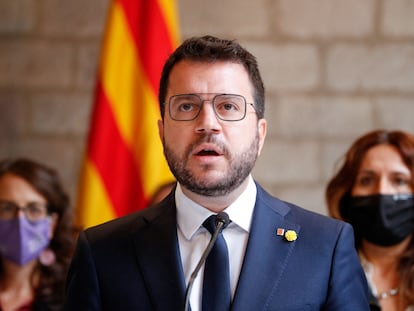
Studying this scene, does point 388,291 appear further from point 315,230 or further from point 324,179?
point 324,179

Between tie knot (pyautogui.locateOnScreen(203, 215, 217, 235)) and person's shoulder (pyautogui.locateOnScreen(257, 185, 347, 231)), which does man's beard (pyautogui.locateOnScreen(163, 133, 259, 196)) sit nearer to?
tie knot (pyautogui.locateOnScreen(203, 215, 217, 235))

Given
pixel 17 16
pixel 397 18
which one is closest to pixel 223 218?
pixel 397 18

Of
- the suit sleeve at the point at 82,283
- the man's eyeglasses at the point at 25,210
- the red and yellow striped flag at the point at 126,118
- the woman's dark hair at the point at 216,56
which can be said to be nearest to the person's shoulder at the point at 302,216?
the woman's dark hair at the point at 216,56

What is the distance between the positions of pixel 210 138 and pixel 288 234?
0.33 metres

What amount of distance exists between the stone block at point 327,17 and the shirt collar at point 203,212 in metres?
2.61

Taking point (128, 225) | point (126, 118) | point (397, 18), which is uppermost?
point (397, 18)

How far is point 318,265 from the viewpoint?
6.07ft

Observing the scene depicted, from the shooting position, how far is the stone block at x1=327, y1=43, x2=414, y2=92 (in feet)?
14.3

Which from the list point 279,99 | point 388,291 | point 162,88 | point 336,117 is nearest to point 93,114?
point 279,99

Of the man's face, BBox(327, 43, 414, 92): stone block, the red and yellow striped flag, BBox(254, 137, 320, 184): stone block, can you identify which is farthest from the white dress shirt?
BBox(327, 43, 414, 92): stone block

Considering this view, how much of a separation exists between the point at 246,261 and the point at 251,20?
109 inches

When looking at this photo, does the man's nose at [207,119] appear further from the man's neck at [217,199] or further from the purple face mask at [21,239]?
the purple face mask at [21,239]

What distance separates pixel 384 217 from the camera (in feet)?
9.57

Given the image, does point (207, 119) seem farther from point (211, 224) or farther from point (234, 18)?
point (234, 18)
